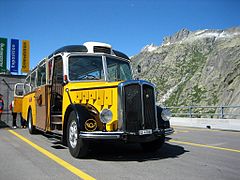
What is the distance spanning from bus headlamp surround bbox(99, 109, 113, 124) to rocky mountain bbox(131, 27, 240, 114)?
9.72 feet

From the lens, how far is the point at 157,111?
7105 millimetres

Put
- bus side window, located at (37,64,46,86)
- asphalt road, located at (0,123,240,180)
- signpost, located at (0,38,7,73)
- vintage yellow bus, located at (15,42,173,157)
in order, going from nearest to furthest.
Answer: asphalt road, located at (0,123,240,180) → vintage yellow bus, located at (15,42,173,157) → bus side window, located at (37,64,46,86) → signpost, located at (0,38,7,73)

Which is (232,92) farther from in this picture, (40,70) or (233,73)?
(40,70)

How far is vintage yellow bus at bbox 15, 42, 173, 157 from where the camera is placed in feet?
20.0

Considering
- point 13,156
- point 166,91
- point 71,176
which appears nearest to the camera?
point 71,176

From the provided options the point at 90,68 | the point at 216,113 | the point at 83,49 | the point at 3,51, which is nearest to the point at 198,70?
the point at 216,113

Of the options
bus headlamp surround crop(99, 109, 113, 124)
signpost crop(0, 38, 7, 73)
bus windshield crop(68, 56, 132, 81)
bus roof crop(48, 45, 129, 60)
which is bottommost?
bus headlamp surround crop(99, 109, 113, 124)

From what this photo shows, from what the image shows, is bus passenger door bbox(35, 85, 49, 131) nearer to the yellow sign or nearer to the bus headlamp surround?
the bus headlamp surround

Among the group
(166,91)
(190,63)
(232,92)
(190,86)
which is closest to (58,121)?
(232,92)

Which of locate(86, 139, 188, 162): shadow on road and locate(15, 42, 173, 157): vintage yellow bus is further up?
locate(15, 42, 173, 157): vintage yellow bus

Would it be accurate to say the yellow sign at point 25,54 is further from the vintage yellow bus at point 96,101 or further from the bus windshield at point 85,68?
the bus windshield at point 85,68

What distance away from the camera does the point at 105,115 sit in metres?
5.96

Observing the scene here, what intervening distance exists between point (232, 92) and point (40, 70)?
38.1 metres

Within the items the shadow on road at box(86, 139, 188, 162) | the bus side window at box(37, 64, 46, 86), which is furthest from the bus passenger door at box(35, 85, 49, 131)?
the shadow on road at box(86, 139, 188, 162)
